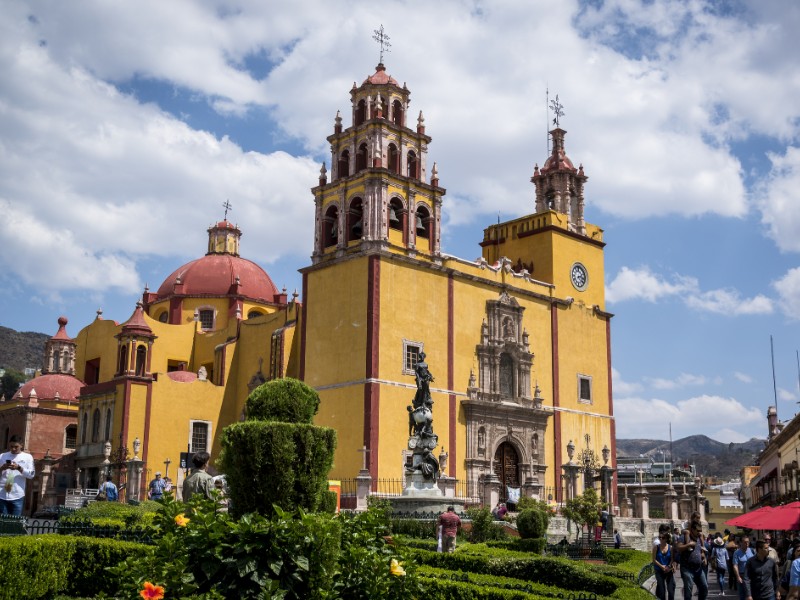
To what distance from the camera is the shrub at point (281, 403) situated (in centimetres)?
1077

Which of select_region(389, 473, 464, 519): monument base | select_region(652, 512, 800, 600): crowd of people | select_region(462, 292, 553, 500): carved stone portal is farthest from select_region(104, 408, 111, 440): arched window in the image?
select_region(652, 512, 800, 600): crowd of people

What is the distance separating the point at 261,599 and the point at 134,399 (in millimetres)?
31810

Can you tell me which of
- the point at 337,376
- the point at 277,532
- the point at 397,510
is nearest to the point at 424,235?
the point at 337,376

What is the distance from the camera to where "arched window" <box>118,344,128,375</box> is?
126 ft

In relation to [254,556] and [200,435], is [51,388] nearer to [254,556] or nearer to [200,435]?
[200,435]

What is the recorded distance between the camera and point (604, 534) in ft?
99.3

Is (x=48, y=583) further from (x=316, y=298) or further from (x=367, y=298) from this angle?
Result: (x=316, y=298)

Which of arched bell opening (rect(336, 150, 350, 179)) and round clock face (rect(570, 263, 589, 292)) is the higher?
arched bell opening (rect(336, 150, 350, 179))

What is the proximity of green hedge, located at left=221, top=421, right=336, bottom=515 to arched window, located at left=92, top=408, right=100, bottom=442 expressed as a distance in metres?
31.2

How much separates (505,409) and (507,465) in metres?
2.33

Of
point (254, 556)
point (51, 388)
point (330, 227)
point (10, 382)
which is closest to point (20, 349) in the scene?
point (10, 382)

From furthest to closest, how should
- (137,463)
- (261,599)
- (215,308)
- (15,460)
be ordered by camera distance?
1. (215,308)
2. (137,463)
3. (15,460)
4. (261,599)

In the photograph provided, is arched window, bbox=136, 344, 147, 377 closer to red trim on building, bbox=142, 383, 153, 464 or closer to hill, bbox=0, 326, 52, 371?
red trim on building, bbox=142, 383, 153, 464

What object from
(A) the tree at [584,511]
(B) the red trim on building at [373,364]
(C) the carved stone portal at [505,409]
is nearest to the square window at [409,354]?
(B) the red trim on building at [373,364]
